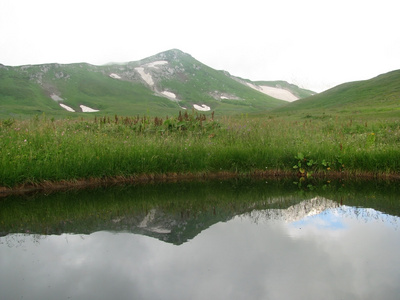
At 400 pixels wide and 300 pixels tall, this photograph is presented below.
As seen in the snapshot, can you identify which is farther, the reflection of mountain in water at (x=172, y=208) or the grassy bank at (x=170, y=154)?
the grassy bank at (x=170, y=154)

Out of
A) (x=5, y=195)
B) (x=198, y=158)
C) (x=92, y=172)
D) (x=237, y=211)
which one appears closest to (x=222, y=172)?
(x=198, y=158)

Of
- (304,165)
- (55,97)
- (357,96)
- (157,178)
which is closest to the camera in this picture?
(157,178)

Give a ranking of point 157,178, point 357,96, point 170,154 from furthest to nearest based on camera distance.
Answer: point 357,96
point 170,154
point 157,178

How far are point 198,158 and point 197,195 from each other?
93.1 inches

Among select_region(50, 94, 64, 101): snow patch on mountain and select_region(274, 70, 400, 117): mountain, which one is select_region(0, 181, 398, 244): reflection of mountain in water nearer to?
select_region(274, 70, 400, 117): mountain

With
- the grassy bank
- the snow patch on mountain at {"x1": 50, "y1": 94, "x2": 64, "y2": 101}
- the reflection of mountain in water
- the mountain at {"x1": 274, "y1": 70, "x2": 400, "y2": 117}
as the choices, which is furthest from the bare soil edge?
the snow patch on mountain at {"x1": 50, "y1": 94, "x2": 64, "y2": 101}

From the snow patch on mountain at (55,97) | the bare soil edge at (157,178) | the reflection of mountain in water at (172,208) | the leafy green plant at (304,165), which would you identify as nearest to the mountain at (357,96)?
the leafy green plant at (304,165)

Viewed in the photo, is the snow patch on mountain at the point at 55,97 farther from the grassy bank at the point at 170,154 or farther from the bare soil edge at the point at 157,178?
the bare soil edge at the point at 157,178

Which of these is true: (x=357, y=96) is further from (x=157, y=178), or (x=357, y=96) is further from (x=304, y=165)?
(x=157, y=178)

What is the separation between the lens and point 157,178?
9.75m

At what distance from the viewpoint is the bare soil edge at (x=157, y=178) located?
837 cm

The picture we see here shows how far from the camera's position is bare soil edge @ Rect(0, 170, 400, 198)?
8.37 metres

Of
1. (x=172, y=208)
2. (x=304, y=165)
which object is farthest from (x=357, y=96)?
(x=172, y=208)

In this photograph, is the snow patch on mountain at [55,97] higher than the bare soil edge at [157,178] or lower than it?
lower
